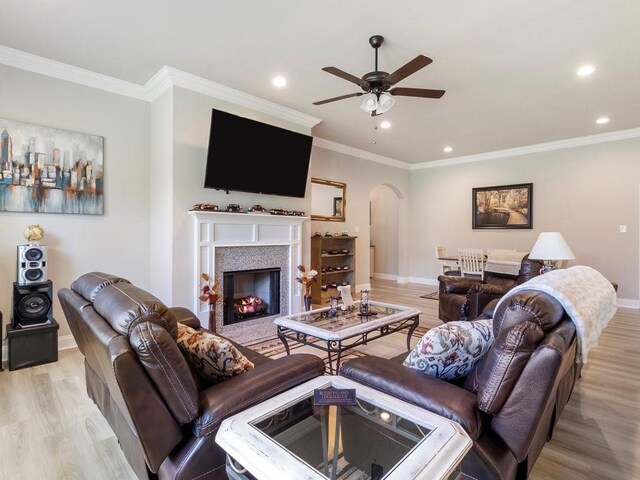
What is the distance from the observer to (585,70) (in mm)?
3422

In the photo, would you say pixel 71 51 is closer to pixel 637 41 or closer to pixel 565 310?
pixel 565 310

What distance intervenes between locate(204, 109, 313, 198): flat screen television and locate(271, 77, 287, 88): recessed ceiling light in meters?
0.50

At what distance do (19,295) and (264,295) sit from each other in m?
2.55

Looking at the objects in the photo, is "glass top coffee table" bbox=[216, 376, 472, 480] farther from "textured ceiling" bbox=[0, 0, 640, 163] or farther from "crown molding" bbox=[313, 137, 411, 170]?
"crown molding" bbox=[313, 137, 411, 170]

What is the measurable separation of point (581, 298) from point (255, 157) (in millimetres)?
3462

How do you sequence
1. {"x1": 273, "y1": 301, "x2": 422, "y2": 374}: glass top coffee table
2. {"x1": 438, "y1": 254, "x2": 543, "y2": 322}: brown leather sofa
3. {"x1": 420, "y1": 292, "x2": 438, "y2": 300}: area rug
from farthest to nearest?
{"x1": 420, "y1": 292, "x2": 438, "y2": 300}: area rug < {"x1": 438, "y1": 254, "x2": 543, "y2": 322}: brown leather sofa < {"x1": 273, "y1": 301, "x2": 422, "y2": 374}: glass top coffee table

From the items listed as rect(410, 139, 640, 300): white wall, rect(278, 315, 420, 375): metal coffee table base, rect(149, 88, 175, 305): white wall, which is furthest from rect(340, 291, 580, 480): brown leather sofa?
rect(410, 139, 640, 300): white wall

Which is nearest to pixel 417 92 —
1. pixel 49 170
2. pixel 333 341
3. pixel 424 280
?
pixel 333 341

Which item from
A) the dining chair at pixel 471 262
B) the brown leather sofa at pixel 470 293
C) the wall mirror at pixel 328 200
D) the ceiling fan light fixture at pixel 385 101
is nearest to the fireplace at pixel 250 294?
the wall mirror at pixel 328 200

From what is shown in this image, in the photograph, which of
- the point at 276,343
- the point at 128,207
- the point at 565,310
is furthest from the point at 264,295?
the point at 565,310

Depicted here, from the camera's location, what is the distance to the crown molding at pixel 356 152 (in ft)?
20.0

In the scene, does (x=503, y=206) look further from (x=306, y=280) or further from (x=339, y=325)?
(x=339, y=325)

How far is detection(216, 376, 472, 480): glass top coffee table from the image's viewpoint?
0.98 meters

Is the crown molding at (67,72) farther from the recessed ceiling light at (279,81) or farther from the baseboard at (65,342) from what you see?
the baseboard at (65,342)
